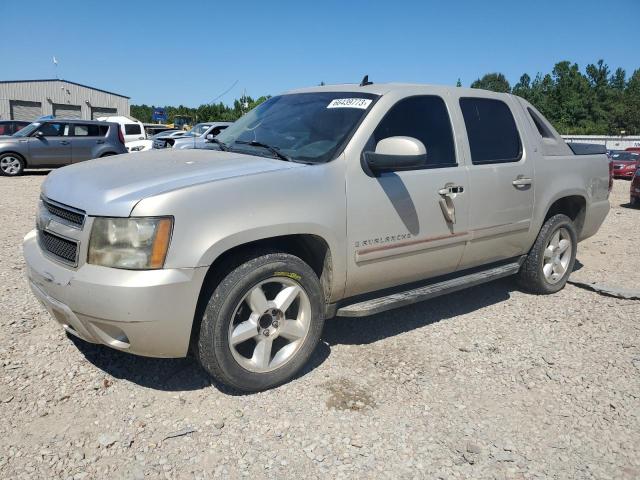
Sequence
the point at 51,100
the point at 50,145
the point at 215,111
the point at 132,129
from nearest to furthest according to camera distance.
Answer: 1. the point at 50,145
2. the point at 132,129
3. the point at 51,100
4. the point at 215,111

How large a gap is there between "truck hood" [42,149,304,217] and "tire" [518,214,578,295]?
2720 mm

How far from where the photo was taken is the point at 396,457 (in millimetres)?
2516

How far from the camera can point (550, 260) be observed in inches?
195

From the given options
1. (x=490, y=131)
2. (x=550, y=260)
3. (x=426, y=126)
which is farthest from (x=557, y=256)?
(x=426, y=126)

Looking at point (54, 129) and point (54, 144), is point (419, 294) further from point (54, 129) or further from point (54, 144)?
point (54, 129)

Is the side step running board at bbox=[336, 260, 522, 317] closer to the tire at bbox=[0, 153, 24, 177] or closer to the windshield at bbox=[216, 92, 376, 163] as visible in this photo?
the windshield at bbox=[216, 92, 376, 163]

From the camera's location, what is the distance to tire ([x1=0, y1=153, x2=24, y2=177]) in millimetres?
14766

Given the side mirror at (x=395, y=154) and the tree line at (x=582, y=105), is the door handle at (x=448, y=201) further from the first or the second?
the tree line at (x=582, y=105)

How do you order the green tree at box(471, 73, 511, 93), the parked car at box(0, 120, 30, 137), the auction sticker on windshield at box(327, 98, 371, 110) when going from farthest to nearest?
the green tree at box(471, 73, 511, 93), the parked car at box(0, 120, 30, 137), the auction sticker on windshield at box(327, 98, 371, 110)

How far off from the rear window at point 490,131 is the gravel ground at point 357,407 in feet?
4.50

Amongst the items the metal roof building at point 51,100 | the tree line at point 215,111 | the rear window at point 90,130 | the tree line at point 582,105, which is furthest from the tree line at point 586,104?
the rear window at point 90,130

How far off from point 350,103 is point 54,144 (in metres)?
14.2

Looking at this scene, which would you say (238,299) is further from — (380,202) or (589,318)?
(589,318)

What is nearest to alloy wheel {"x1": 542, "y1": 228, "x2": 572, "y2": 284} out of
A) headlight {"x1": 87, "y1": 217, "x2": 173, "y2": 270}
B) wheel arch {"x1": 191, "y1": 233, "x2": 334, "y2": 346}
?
wheel arch {"x1": 191, "y1": 233, "x2": 334, "y2": 346}
